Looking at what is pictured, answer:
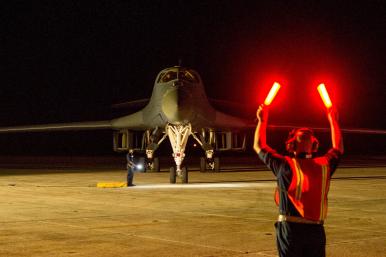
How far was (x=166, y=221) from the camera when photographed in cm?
1134

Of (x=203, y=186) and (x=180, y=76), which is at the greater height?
(x=180, y=76)

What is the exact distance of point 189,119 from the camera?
22.1m

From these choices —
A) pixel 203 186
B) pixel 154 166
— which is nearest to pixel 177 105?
pixel 203 186

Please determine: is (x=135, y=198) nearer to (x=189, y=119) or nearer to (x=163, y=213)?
(x=163, y=213)

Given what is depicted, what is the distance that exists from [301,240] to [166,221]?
6.52 metres

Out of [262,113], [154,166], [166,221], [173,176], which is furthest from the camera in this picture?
[154,166]

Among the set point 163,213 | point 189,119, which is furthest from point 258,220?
point 189,119

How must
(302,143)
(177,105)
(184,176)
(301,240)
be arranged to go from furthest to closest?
(177,105) → (184,176) → (302,143) → (301,240)

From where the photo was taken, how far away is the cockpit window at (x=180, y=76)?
22875mm

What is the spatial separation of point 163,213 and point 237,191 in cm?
557

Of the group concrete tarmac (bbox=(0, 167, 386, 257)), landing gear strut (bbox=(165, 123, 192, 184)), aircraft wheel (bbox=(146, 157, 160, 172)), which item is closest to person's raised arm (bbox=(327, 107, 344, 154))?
concrete tarmac (bbox=(0, 167, 386, 257))

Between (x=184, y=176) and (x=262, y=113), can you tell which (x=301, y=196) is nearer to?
(x=262, y=113)

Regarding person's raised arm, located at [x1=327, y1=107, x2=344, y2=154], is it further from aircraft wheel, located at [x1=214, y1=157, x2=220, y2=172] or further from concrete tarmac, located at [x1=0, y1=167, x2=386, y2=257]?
aircraft wheel, located at [x1=214, y1=157, x2=220, y2=172]

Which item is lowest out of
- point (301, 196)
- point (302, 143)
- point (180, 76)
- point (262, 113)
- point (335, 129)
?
point (301, 196)
